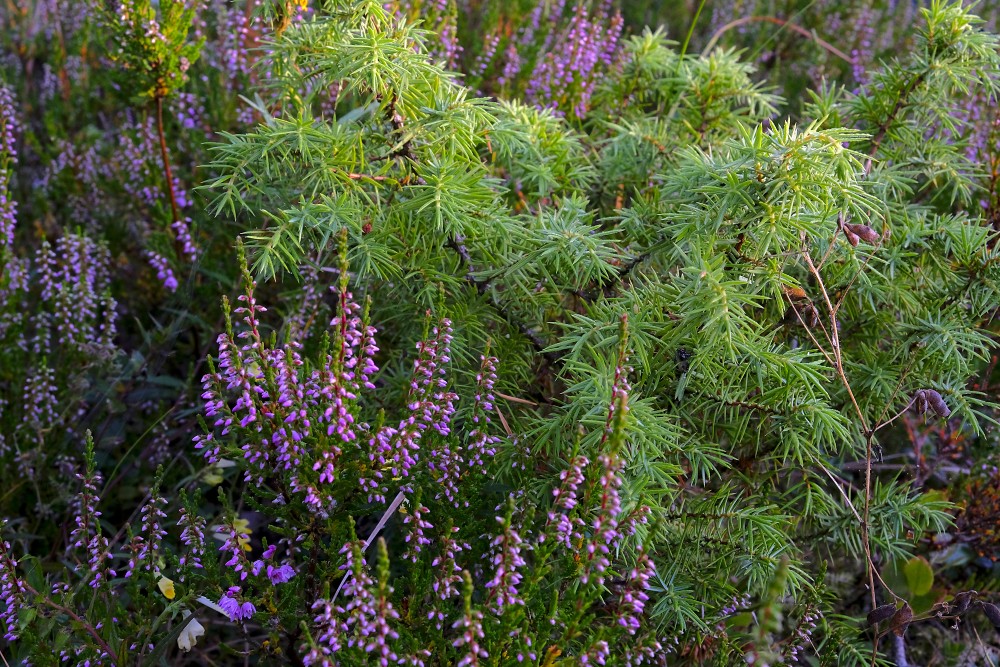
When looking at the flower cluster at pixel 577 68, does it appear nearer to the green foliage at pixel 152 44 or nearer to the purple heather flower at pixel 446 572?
the green foliage at pixel 152 44

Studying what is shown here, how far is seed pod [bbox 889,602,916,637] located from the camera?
1.59m

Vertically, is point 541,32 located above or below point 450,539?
above

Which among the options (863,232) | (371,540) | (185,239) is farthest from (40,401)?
(863,232)

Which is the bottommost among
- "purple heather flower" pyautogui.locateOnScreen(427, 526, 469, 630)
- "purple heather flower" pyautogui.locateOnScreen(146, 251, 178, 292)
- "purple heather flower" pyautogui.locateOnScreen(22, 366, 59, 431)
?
"purple heather flower" pyautogui.locateOnScreen(22, 366, 59, 431)

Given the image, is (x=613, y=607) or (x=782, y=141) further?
(x=613, y=607)

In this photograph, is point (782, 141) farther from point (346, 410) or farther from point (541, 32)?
point (541, 32)

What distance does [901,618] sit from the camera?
5.28 feet

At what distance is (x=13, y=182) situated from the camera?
130 inches

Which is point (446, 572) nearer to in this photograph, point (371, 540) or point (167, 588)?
point (371, 540)

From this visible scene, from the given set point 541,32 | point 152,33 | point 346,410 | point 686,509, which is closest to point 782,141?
point 686,509

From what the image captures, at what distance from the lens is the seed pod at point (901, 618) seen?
159cm

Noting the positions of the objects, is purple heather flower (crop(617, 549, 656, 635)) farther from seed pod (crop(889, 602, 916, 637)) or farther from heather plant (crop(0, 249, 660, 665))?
seed pod (crop(889, 602, 916, 637))

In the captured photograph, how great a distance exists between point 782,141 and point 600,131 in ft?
4.33

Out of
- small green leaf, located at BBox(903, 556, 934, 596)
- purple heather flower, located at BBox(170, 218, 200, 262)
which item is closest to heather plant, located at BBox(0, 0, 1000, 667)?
small green leaf, located at BBox(903, 556, 934, 596)
